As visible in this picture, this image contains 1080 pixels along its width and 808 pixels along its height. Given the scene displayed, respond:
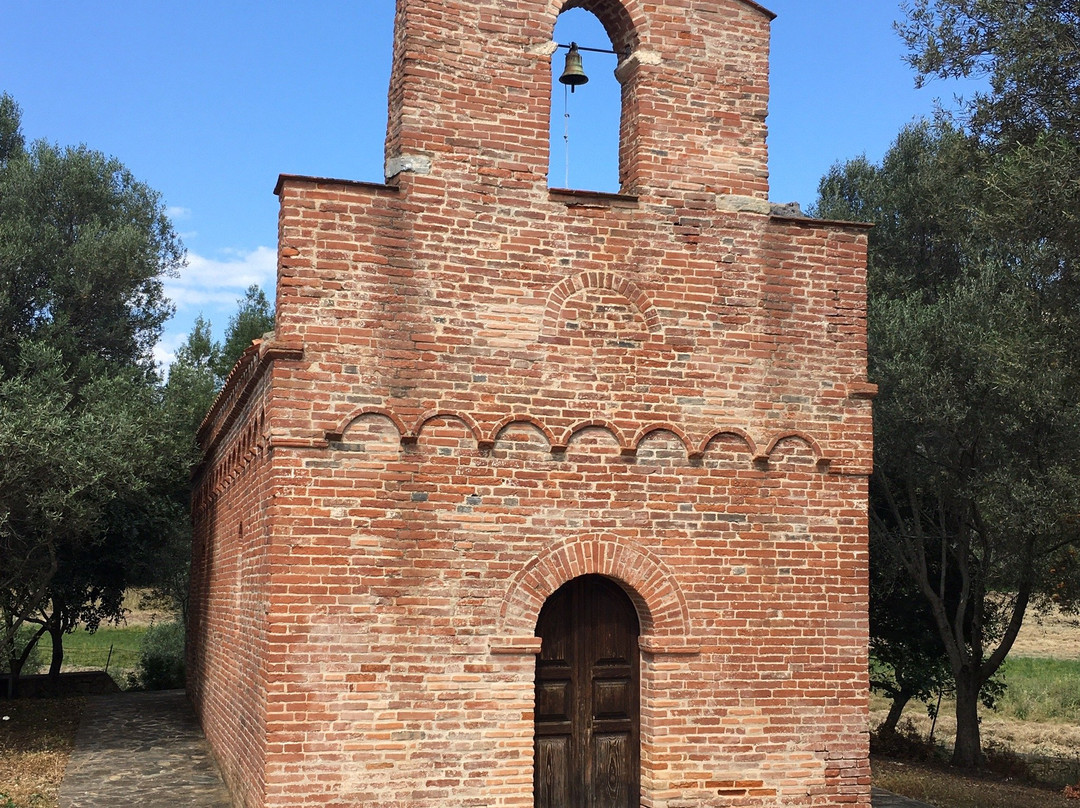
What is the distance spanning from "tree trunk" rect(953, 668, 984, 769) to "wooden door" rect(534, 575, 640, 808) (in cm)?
985

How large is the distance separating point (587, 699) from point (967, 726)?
10350 mm

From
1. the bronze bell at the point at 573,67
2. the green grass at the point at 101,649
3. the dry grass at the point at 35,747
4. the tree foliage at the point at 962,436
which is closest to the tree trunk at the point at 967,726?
the tree foliage at the point at 962,436

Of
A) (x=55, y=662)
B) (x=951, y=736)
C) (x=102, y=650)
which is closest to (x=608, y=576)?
(x=55, y=662)

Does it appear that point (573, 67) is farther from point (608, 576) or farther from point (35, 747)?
point (35, 747)

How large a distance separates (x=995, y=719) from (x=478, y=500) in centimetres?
1866

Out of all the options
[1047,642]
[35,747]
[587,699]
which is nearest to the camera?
[587,699]

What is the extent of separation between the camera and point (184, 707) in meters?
15.8

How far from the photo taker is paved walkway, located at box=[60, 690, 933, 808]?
9.25 meters

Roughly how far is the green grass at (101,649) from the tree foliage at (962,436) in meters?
21.3

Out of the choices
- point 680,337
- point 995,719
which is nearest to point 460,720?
point 680,337

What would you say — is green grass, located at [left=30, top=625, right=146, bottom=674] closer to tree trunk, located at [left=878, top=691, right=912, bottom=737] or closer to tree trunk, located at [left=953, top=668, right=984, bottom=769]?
tree trunk, located at [left=878, top=691, right=912, bottom=737]

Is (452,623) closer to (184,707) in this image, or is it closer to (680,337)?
(680,337)

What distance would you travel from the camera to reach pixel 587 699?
26.6ft

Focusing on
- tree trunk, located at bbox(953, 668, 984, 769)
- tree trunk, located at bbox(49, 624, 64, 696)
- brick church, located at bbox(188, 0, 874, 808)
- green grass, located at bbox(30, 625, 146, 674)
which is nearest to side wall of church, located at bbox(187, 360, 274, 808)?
brick church, located at bbox(188, 0, 874, 808)
